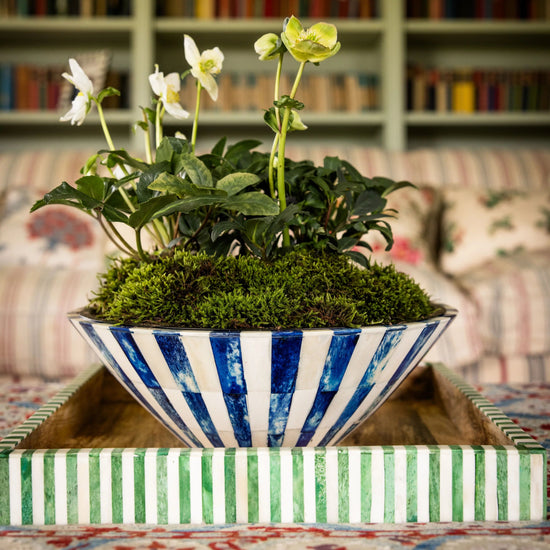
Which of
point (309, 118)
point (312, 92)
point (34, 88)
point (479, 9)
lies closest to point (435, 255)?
point (309, 118)

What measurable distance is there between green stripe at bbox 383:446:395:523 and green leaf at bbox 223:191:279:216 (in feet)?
0.65

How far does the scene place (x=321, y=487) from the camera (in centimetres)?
42

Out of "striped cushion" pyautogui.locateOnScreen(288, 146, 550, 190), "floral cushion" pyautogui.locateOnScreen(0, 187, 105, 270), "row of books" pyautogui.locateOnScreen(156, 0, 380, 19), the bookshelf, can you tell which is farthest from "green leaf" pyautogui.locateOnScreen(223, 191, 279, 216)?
"row of books" pyautogui.locateOnScreen(156, 0, 380, 19)

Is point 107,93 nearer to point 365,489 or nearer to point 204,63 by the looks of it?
point 204,63

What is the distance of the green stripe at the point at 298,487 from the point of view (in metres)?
0.42

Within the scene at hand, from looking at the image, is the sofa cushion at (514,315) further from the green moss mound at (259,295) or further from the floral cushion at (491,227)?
the green moss mound at (259,295)

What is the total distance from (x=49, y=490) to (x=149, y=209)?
0.22m

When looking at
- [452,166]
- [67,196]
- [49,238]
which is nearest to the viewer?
[67,196]

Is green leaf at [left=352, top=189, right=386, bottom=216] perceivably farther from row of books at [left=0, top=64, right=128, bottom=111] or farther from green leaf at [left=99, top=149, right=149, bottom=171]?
row of books at [left=0, top=64, right=128, bottom=111]

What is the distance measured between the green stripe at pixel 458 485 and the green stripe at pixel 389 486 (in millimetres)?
42

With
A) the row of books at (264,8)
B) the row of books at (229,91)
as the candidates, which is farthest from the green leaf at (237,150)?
the row of books at (264,8)

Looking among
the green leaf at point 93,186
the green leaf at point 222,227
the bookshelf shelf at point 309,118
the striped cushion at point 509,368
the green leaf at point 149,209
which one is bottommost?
the striped cushion at point 509,368

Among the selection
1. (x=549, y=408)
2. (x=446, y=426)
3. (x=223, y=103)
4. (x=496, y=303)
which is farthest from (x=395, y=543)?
(x=223, y=103)

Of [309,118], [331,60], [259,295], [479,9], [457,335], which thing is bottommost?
[457,335]
